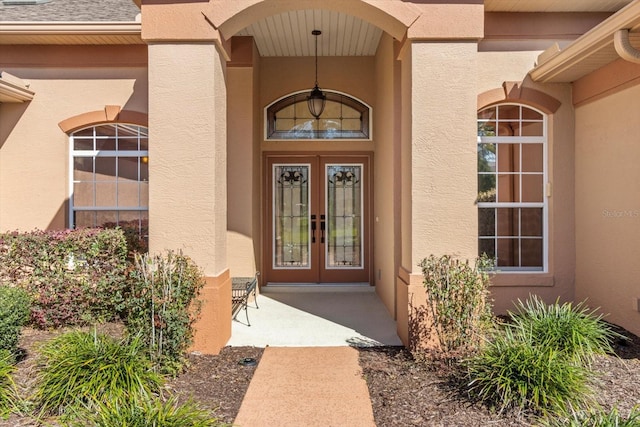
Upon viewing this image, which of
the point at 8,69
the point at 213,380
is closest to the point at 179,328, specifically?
the point at 213,380

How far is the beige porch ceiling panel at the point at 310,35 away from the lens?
654cm

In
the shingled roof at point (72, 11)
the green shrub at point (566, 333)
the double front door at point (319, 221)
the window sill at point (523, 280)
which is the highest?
the shingled roof at point (72, 11)

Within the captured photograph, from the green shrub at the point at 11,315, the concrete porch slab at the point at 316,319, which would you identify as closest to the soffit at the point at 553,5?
the concrete porch slab at the point at 316,319

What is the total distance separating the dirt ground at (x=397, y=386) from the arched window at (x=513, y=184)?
192 cm

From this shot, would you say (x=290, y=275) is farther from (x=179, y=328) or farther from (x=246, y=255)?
(x=179, y=328)

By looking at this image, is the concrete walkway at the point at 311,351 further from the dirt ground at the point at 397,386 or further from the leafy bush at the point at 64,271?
the leafy bush at the point at 64,271

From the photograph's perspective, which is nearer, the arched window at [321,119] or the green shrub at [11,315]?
the green shrub at [11,315]

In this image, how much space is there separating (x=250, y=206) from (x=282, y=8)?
3256mm

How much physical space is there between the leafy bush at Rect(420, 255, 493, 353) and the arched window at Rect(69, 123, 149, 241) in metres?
4.95

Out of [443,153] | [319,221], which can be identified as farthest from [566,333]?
[319,221]

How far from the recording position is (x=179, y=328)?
4.26 metres

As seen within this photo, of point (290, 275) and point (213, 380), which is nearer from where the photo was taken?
point (213, 380)

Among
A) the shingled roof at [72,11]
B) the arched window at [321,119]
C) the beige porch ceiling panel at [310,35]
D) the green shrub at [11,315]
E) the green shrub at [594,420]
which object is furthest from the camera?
the arched window at [321,119]

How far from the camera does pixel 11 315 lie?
4.10m
